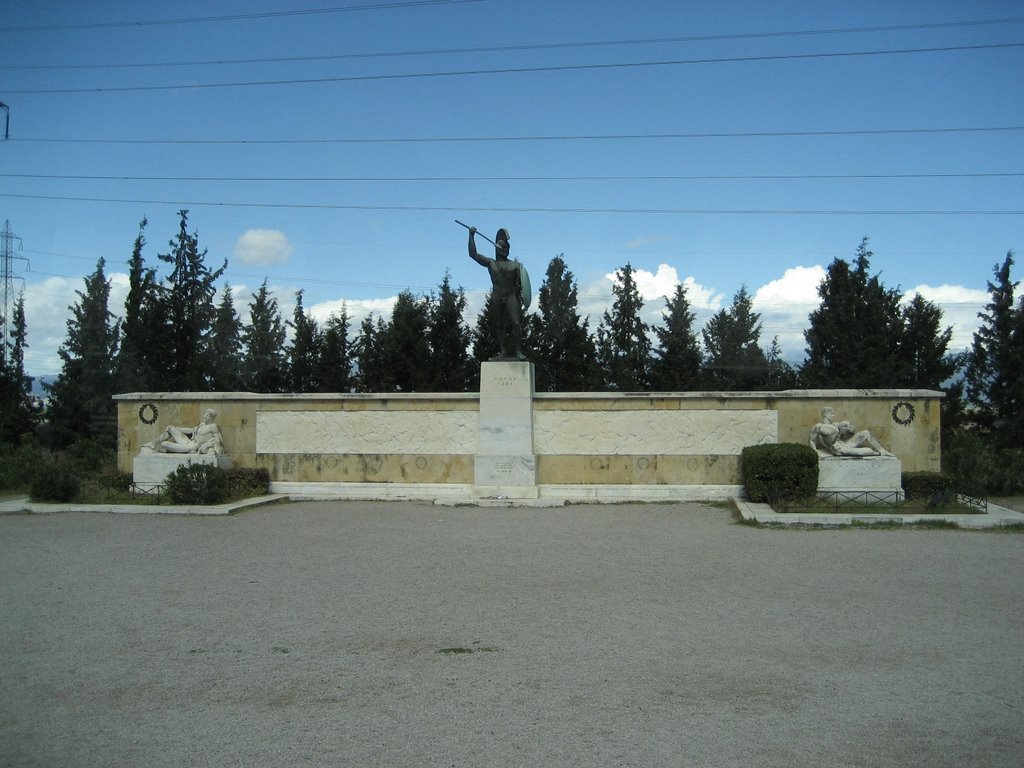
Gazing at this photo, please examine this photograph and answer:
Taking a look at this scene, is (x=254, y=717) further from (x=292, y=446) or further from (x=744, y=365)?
(x=744, y=365)

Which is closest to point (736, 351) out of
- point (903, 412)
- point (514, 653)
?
point (903, 412)

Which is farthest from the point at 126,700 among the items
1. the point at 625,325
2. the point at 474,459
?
the point at 625,325

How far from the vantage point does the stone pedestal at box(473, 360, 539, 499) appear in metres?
16.8

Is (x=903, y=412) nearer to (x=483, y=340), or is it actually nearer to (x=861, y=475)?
(x=861, y=475)

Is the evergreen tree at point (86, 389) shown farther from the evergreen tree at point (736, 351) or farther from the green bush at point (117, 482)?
the evergreen tree at point (736, 351)

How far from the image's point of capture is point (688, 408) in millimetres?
17203

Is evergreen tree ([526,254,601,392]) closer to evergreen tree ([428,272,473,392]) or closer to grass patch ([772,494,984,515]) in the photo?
evergreen tree ([428,272,473,392])

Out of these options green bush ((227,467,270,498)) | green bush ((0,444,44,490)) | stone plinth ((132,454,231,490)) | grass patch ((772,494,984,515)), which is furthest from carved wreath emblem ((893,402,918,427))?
green bush ((0,444,44,490))

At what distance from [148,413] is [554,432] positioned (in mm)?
8682

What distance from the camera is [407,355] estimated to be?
32.5m

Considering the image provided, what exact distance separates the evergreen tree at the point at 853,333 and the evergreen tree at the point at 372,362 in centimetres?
1569

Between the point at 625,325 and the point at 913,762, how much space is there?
33.5 m

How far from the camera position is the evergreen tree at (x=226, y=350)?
36.4 metres

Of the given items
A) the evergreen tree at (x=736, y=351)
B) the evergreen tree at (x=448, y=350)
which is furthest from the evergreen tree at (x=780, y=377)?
the evergreen tree at (x=448, y=350)
